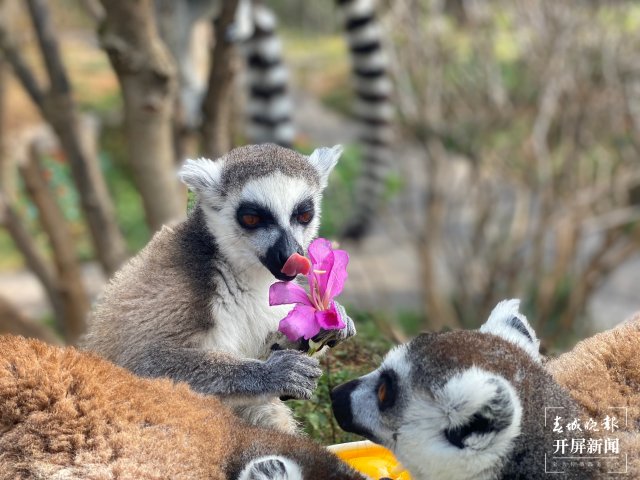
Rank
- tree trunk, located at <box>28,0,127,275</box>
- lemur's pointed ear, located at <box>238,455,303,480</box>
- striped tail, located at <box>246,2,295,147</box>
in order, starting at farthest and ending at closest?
1. striped tail, located at <box>246,2,295,147</box>
2. tree trunk, located at <box>28,0,127,275</box>
3. lemur's pointed ear, located at <box>238,455,303,480</box>

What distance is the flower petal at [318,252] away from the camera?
2.93 meters

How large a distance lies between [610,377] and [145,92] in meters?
3.10

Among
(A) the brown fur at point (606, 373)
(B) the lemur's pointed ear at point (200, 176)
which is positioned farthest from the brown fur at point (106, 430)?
(B) the lemur's pointed ear at point (200, 176)

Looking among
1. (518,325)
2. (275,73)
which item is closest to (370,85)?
(275,73)

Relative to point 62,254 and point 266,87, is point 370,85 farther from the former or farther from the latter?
point 62,254

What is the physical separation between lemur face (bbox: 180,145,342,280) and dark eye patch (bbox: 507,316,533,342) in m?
0.81

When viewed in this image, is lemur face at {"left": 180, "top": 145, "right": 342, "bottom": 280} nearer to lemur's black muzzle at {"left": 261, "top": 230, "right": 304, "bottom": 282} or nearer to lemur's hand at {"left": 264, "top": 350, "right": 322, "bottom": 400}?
lemur's black muzzle at {"left": 261, "top": 230, "right": 304, "bottom": 282}

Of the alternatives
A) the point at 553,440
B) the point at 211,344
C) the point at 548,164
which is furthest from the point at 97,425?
the point at 548,164

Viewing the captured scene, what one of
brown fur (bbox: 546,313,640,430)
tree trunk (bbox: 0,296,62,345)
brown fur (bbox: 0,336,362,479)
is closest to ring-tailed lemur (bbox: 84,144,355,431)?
brown fur (bbox: 0,336,362,479)

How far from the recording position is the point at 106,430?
2246 mm

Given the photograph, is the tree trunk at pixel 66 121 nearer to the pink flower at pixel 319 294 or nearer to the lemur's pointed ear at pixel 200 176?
the lemur's pointed ear at pixel 200 176

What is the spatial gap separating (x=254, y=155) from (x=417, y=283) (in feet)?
28.9

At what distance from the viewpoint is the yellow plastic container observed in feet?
9.37

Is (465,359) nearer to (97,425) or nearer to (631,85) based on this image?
(97,425)
